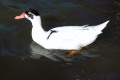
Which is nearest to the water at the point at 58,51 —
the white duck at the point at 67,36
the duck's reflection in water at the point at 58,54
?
the duck's reflection in water at the point at 58,54

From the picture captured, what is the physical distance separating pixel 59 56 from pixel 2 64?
1.35m

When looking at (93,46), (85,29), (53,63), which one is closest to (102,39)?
(93,46)

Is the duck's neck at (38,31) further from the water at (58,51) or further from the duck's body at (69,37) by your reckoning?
the water at (58,51)

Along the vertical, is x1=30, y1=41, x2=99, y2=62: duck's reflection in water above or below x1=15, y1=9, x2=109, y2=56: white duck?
below

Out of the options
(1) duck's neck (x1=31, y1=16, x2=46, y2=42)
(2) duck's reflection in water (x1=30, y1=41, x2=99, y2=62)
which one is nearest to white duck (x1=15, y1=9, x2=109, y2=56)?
(1) duck's neck (x1=31, y1=16, x2=46, y2=42)

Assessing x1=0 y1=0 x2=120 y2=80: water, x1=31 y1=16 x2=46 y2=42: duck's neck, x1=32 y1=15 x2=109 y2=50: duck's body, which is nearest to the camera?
x1=0 y1=0 x2=120 y2=80: water

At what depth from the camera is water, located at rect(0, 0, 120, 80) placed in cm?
505

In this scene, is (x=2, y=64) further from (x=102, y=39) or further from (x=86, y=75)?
(x=102, y=39)

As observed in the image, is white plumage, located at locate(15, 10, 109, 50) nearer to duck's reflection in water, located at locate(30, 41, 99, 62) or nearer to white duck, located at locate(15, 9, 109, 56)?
white duck, located at locate(15, 9, 109, 56)

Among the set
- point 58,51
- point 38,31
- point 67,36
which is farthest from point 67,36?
point 38,31

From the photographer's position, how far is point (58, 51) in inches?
225

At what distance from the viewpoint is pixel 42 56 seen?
5551 millimetres

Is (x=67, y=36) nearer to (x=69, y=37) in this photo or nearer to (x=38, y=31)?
(x=69, y=37)

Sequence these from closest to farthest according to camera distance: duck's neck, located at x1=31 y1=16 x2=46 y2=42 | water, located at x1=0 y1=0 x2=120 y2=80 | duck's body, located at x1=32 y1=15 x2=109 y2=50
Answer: water, located at x1=0 y1=0 x2=120 y2=80 → duck's body, located at x1=32 y1=15 x2=109 y2=50 → duck's neck, located at x1=31 y1=16 x2=46 y2=42
